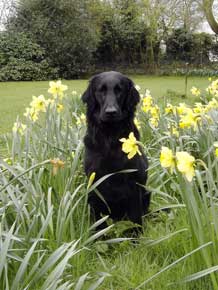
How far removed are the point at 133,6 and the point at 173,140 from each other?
73.5ft

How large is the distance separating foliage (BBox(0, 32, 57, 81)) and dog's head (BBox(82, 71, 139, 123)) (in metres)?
17.5

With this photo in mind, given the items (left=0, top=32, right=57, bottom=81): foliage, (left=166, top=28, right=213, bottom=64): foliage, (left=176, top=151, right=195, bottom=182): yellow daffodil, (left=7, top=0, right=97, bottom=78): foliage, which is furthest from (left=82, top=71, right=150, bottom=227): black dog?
(left=166, top=28, right=213, bottom=64): foliage

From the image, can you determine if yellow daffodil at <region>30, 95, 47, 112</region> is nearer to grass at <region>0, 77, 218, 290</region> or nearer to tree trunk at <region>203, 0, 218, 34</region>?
grass at <region>0, 77, 218, 290</region>

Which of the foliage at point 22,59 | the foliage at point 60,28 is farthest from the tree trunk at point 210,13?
the foliage at point 22,59

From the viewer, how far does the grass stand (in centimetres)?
156

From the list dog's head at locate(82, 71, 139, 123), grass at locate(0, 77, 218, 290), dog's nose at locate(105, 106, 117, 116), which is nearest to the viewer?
grass at locate(0, 77, 218, 290)

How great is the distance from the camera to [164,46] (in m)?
24.0

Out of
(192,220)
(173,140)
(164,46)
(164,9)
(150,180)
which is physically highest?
(164,9)

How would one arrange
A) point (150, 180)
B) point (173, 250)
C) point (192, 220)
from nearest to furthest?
point (192, 220) < point (173, 250) < point (150, 180)

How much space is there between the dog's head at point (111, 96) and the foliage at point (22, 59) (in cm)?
1752

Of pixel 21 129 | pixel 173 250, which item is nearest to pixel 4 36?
pixel 21 129

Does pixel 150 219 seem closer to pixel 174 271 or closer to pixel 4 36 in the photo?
pixel 174 271

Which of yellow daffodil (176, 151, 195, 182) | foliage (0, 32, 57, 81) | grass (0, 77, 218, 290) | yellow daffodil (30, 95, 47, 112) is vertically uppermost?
foliage (0, 32, 57, 81)

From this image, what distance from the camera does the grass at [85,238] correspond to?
5.11ft
